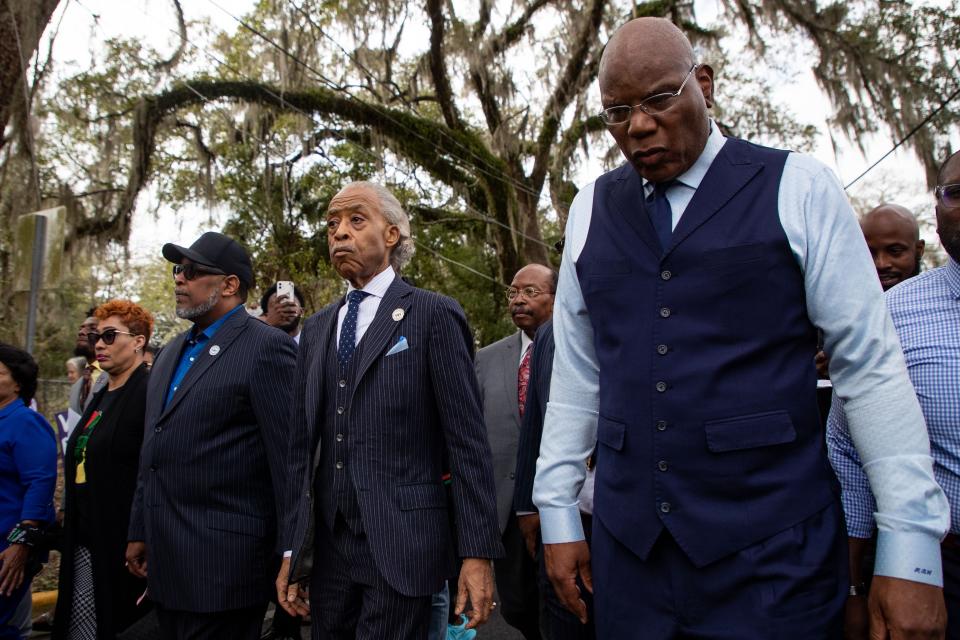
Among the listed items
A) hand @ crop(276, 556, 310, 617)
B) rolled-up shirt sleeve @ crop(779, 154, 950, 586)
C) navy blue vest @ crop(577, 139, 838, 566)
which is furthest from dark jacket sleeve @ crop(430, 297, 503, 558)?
rolled-up shirt sleeve @ crop(779, 154, 950, 586)

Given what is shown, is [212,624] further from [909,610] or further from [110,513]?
[909,610]

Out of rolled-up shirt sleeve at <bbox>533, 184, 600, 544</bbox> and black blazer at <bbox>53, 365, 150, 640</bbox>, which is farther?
black blazer at <bbox>53, 365, 150, 640</bbox>

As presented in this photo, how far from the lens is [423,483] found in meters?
2.72

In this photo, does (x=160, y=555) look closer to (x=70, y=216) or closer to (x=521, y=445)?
(x=521, y=445)

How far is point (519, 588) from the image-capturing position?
4031 millimetres

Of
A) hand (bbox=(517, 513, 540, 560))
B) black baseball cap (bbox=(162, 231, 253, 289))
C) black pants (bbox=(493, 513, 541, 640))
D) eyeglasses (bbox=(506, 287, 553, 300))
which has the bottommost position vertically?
black pants (bbox=(493, 513, 541, 640))

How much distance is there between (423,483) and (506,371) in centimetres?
209

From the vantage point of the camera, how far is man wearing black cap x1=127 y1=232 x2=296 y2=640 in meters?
3.22

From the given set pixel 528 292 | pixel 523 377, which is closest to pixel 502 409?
pixel 523 377

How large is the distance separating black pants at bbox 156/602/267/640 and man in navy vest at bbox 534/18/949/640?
1.99m

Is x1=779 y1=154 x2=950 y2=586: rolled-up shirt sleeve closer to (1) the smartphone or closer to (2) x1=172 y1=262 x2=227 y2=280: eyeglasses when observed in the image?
(2) x1=172 y1=262 x2=227 y2=280: eyeglasses

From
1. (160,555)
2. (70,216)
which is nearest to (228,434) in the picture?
(160,555)

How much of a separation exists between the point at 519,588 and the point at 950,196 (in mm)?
2750

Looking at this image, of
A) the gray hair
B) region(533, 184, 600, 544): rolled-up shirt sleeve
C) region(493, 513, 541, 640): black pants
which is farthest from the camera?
region(493, 513, 541, 640): black pants
